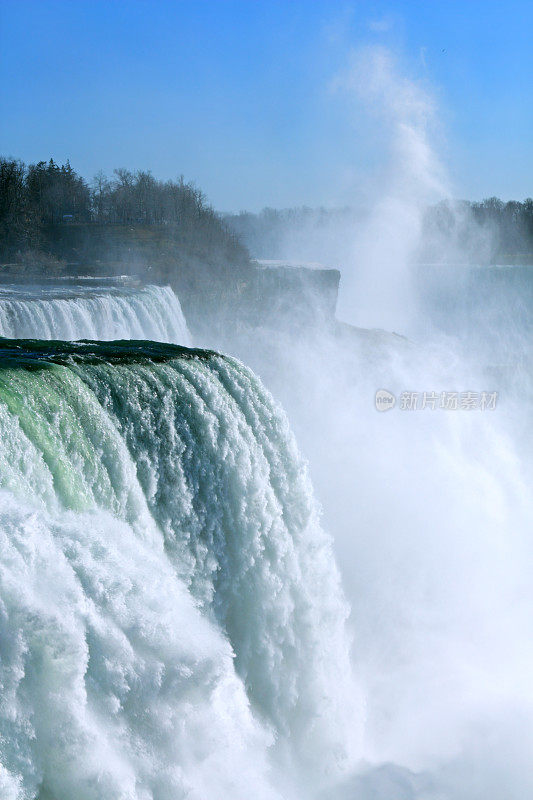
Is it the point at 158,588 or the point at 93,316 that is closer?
the point at 158,588

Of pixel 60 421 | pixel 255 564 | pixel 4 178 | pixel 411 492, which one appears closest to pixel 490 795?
pixel 255 564

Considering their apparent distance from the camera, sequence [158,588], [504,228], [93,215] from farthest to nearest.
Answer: [504,228], [93,215], [158,588]

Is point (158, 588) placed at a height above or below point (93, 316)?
below

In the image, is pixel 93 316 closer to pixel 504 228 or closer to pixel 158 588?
pixel 158 588

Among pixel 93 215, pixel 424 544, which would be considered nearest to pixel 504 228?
pixel 93 215

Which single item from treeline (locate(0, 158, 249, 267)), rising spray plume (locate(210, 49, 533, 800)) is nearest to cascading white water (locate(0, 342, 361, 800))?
rising spray plume (locate(210, 49, 533, 800))

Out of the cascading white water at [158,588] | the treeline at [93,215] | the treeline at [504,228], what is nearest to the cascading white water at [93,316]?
the cascading white water at [158,588]

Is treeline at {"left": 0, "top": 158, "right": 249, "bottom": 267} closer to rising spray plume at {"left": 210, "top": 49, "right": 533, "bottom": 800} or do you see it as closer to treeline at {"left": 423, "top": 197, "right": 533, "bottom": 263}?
rising spray plume at {"left": 210, "top": 49, "right": 533, "bottom": 800}
